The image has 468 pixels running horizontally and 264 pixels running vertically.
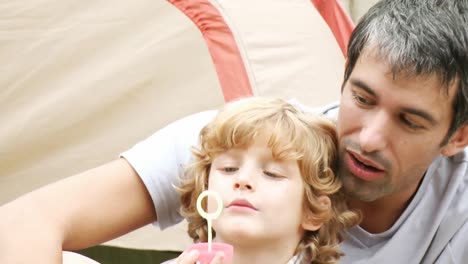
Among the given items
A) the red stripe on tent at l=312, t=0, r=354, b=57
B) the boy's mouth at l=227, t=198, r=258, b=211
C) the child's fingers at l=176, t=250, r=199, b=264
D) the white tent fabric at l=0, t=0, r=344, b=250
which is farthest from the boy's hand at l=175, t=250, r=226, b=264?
the red stripe on tent at l=312, t=0, r=354, b=57

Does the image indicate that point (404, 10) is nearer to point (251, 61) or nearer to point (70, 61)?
point (251, 61)

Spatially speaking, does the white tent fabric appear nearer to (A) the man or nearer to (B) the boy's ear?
(A) the man

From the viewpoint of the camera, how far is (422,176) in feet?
5.78

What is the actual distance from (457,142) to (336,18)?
88cm

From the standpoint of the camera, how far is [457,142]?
5.67 ft

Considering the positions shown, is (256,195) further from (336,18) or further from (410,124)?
(336,18)

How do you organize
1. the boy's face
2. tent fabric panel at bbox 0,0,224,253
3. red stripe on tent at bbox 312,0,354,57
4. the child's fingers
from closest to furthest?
the child's fingers → the boy's face → tent fabric panel at bbox 0,0,224,253 → red stripe on tent at bbox 312,0,354,57

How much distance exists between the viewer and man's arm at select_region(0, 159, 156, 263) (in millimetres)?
1563

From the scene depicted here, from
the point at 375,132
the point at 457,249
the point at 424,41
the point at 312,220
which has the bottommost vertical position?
the point at 457,249

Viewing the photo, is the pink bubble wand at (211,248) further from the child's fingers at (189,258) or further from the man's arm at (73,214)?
the man's arm at (73,214)

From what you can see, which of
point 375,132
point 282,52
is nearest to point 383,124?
point 375,132

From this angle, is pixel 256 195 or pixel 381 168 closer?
pixel 256 195

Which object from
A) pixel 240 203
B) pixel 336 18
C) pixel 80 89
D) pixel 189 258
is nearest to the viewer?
pixel 189 258

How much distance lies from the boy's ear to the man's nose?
0.34ft
